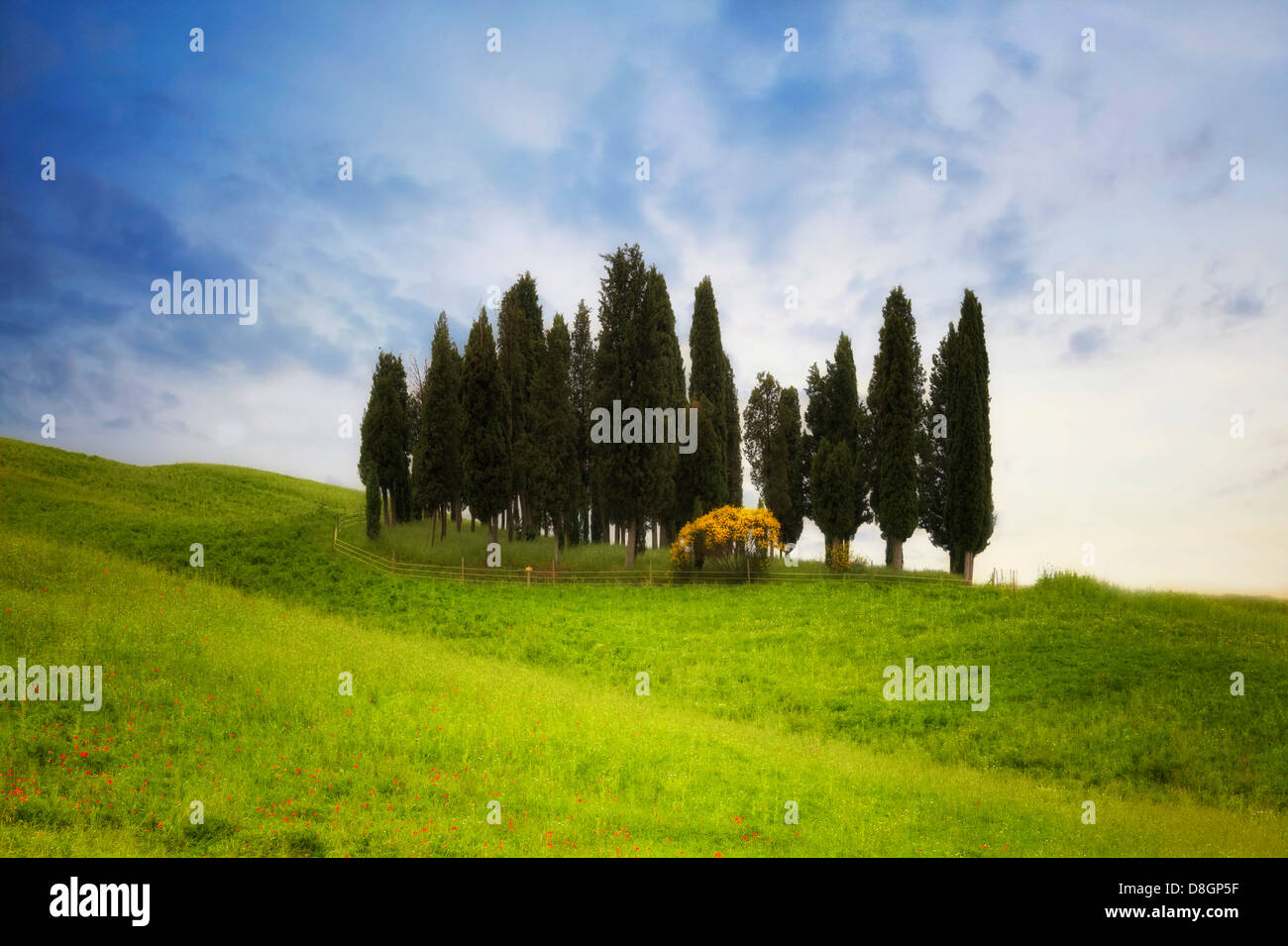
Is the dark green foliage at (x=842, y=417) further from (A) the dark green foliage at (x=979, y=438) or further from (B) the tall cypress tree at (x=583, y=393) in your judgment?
(B) the tall cypress tree at (x=583, y=393)

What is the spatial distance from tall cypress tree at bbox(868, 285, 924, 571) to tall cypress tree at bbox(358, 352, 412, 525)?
30.0 metres

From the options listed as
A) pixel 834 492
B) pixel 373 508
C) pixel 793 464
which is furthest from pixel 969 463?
pixel 373 508

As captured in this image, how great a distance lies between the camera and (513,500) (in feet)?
146

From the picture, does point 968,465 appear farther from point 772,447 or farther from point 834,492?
point 772,447

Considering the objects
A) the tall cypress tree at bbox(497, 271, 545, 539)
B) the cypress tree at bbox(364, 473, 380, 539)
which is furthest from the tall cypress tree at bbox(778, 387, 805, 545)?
the cypress tree at bbox(364, 473, 380, 539)

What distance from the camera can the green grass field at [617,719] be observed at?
11945mm

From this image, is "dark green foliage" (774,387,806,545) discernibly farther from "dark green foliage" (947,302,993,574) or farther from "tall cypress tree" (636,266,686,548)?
"dark green foliage" (947,302,993,574)

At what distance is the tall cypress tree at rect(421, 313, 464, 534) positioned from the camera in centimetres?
4416

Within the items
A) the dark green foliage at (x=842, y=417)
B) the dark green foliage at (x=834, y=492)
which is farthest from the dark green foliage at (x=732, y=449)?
the dark green foliage at (x=834, y=492)
